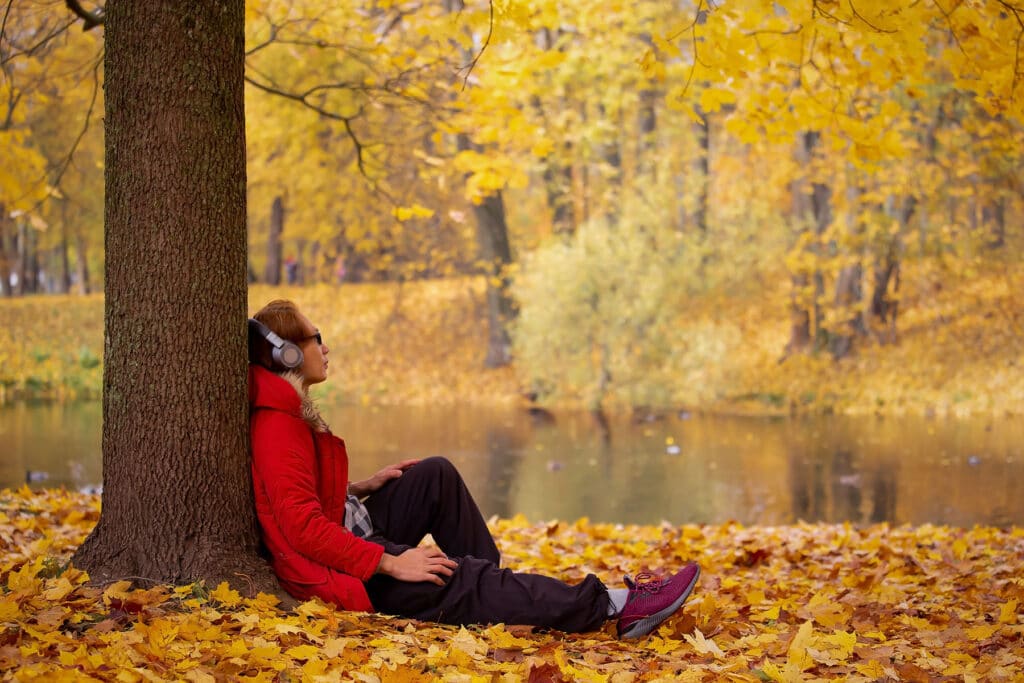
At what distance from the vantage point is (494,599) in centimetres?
365

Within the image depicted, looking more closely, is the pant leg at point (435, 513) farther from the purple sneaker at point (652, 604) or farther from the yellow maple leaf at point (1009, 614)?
the yellow maple leaf at point (1009, 614)

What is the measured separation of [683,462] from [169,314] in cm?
924

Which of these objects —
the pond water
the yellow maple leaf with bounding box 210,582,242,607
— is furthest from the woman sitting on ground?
the pond water

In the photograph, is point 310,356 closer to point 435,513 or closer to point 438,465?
point 438,465

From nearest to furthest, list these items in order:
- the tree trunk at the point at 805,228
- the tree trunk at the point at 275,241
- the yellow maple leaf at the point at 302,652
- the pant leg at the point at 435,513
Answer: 1. the yellow maple leaf at the point at 302,652
2. the pant leg at the point at 435,513
3. the tree trunk at the point at 805,228
4. the tree trunk at the point at 275,241

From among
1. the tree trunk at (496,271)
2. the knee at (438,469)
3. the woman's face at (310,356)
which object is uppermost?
the tree trunk at (496,271)

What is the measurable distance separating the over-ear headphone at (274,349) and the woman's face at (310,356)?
3cm

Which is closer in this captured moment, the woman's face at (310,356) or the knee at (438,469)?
the woman's face at (310,356)

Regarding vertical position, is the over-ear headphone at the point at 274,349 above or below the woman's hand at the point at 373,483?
above

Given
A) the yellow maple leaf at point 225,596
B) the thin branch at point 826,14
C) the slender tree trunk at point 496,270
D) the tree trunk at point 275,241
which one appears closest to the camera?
the yellow maple leaf at point 225,596

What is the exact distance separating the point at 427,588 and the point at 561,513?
614cm

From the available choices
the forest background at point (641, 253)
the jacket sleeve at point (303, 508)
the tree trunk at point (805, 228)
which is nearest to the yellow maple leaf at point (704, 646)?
the jacket sleeve at point (303, 508)

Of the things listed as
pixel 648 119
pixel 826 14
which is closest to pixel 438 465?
pixel 826 14

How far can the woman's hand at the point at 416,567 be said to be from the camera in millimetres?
3625
